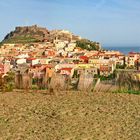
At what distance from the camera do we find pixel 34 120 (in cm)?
921

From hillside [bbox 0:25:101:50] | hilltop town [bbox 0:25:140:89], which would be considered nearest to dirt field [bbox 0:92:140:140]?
hilltop town [bbox 0:25:140:89]

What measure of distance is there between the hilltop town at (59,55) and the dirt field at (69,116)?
29.6 m

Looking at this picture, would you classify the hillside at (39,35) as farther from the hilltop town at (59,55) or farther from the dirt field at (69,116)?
the dirt field at (69,116)

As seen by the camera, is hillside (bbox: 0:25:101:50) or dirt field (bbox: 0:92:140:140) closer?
dirt field (bbox: 0:92:140:140)

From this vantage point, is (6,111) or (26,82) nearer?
(6,111)

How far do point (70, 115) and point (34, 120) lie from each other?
2.92 ft

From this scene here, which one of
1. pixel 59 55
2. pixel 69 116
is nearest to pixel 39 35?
pixel 59 55

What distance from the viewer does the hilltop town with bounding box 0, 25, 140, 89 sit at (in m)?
56.6

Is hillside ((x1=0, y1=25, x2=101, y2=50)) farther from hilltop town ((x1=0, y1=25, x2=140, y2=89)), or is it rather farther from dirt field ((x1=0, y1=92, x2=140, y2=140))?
dirt field ((x1=0, y1=92, x2=140, y2=140))

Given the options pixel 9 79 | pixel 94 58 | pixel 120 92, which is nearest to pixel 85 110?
pixel 120 92

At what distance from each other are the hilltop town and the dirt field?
97.0 ft

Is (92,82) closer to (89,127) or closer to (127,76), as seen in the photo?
(127,76)

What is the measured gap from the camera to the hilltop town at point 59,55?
56606mm

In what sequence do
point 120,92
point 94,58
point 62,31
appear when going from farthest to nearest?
point 62,31 < point 94,58 < point 120,92
